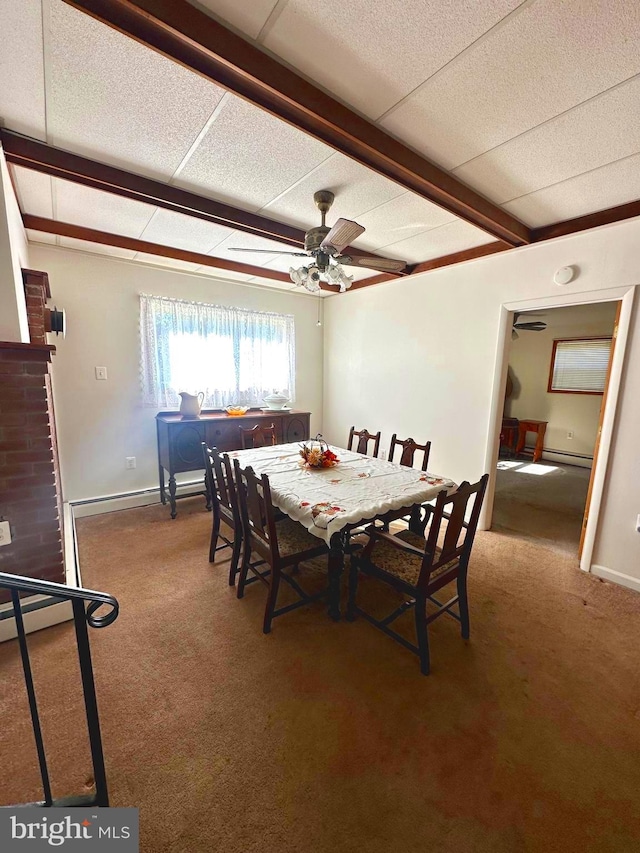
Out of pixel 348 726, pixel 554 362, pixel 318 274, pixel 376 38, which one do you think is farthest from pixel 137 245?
pixel 554 362

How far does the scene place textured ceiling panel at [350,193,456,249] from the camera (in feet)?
7.55

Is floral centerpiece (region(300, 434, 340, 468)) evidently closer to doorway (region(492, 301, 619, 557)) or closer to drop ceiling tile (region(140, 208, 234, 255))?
drop ceiling tile (region(140, 208, 234, 255))

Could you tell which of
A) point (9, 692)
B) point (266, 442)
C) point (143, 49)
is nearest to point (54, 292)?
point (266, 442)

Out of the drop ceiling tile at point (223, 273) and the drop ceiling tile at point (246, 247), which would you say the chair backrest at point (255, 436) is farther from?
the drop ceiling tile at point (223, 273)

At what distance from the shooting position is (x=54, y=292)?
3.15 m

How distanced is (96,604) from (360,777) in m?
1.15

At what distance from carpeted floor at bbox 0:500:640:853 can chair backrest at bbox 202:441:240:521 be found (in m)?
0.58

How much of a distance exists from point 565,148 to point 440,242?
1322mm

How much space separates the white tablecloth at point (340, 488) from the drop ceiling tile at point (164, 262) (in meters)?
2.11

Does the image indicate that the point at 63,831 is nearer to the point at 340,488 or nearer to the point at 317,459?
the point at 340,488

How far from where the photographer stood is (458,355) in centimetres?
333

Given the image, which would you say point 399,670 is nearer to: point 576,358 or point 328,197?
point 328,197

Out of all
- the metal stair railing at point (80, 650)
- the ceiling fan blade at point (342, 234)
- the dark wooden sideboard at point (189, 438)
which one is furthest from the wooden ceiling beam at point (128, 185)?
the metal stair railing at point (80, 650)

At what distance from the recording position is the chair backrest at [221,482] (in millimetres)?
2234
